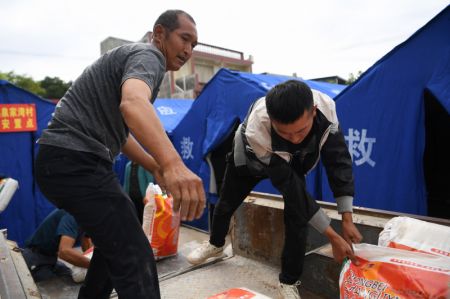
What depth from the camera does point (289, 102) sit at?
138 centimetres

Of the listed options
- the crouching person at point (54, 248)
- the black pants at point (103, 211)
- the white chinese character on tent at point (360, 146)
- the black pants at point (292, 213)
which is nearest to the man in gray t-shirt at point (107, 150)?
the black pants at point (103, 211)

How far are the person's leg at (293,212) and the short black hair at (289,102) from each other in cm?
26

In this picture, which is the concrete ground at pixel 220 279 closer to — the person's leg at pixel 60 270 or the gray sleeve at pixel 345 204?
the gray sleeve at pixel 345 204

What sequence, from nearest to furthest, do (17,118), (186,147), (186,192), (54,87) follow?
(186,192) < (17,118) < (186,147) < (54,87)

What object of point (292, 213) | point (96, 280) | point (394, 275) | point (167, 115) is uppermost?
point (167, 115)

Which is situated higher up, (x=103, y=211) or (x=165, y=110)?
(x=165, y=110)

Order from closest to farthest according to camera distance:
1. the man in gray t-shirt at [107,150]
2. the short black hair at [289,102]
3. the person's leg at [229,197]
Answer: the man in gray t-shirt at [107,150], the short black hair at [289,102], the person's leg at [229,197]

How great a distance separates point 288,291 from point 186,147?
372cm

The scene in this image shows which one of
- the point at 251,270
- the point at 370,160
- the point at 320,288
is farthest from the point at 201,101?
the point at 320,288

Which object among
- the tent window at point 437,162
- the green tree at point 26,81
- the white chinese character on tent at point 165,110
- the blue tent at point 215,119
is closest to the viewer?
the tent window at point 437,162

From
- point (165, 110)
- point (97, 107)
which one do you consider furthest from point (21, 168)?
point (97, 107)

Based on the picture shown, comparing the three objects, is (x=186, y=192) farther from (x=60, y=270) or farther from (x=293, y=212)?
(x=60, y=270)

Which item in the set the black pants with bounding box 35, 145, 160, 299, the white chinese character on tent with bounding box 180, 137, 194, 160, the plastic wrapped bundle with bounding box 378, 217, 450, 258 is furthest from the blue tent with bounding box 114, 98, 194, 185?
the plastic wrapped bundle with bounding box 378, 217, 450, 258

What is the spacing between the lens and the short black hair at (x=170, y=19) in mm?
1301
